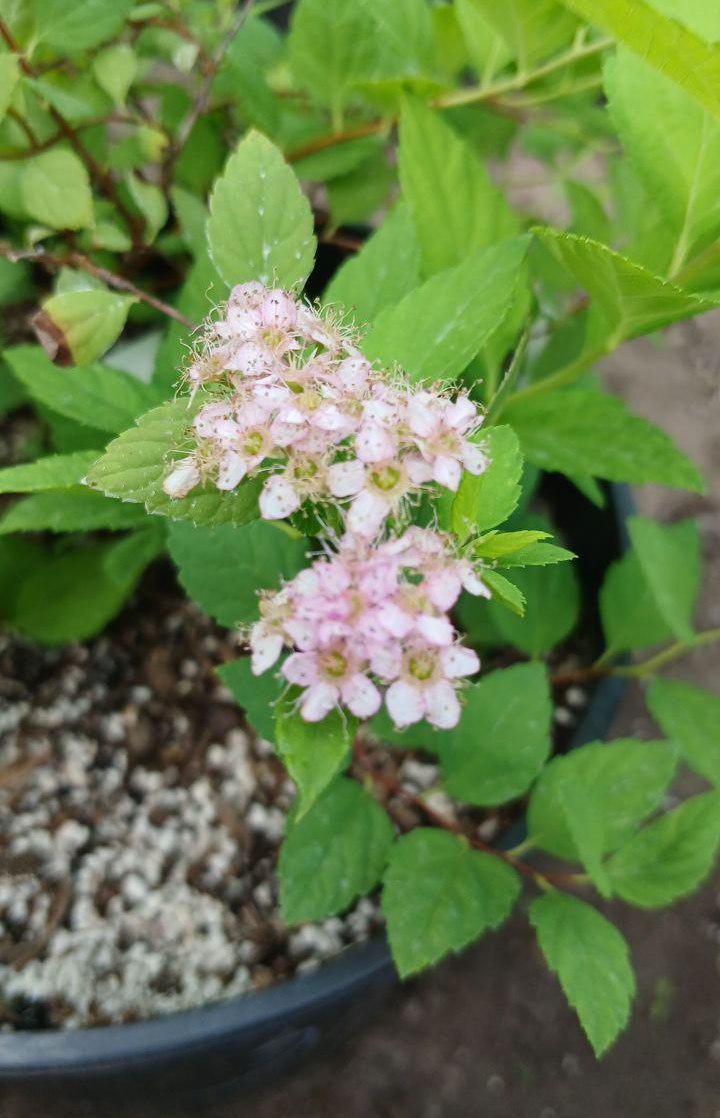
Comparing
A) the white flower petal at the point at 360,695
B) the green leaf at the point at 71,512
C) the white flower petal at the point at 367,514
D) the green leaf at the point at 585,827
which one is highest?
the white flower petal at the point at 367,514

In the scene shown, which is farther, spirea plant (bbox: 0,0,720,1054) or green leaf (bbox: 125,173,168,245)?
green leaf (bbox: 125,173,168,245)

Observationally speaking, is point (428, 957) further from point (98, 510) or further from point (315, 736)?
point (98, 510)

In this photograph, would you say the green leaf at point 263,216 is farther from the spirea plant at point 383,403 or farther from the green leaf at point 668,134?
the green leaf at point 668,134

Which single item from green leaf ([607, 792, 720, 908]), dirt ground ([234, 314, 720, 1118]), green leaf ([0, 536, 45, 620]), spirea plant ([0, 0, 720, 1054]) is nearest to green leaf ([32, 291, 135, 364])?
spirea plant ([0, 0, 720, 1054])

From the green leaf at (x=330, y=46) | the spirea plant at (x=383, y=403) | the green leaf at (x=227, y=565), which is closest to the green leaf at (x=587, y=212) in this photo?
the spirea plant at (x=383, y=403)

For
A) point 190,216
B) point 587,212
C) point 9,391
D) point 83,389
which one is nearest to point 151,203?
point 190,216

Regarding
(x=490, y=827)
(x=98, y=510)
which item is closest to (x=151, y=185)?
(x=98, y=510)

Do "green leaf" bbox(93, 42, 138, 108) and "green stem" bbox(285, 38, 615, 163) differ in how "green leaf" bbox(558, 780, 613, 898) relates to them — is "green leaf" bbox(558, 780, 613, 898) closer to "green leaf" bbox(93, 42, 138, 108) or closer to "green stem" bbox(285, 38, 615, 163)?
"green stem" bbox(285, 38, 615, 163)
